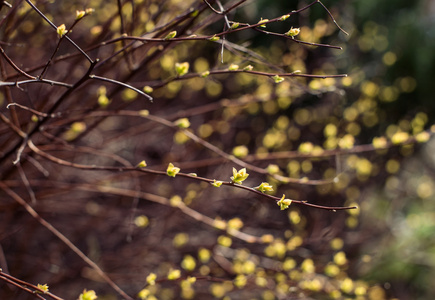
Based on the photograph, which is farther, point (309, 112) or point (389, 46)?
point (309, 112)

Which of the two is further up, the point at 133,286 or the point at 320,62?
the point at 320,62

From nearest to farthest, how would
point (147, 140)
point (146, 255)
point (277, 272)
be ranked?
point (277, 272) < point (146, 255) < point (147, 140)

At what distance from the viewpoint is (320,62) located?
374 centimetres

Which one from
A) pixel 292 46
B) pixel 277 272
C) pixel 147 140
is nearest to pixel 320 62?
pixel 292 46

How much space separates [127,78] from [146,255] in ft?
5.02

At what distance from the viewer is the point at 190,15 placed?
1721 mm

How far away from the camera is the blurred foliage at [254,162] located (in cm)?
295

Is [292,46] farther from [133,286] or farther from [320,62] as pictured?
[133,286]

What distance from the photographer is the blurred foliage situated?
2.95 metres

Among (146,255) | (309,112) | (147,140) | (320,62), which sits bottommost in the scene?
(146,255)

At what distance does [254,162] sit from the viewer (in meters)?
3.28

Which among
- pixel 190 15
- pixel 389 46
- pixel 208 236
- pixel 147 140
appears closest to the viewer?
pixel 190 15

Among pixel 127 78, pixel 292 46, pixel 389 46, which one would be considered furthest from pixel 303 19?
pixel 127 78

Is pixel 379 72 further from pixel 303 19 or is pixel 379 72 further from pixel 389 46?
pixel 303 19
